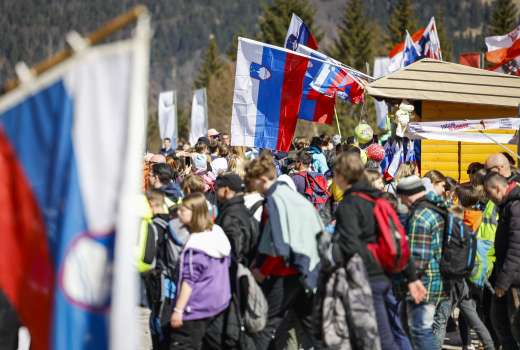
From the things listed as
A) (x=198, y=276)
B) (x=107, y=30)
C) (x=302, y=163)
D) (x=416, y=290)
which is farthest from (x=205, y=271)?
(x=302, y=163)

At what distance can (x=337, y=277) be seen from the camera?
6410 mm

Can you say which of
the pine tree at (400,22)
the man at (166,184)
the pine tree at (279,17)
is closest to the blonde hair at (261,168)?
the man at (166,184)

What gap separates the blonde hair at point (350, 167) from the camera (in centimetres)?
654

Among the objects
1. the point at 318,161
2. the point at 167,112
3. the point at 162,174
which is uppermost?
the point at 167,112

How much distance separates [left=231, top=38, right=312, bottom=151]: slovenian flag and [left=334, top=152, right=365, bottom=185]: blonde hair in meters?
5.18

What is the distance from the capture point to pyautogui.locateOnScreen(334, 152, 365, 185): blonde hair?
6539 mm

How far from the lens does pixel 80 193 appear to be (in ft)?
13.2

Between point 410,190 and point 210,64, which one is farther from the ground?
point 210,64

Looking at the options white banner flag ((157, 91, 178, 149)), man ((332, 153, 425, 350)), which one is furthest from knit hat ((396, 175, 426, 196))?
white banner flag ((157, 91, 178, 149))

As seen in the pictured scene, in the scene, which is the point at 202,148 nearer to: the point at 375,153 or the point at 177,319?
the point at 375,153

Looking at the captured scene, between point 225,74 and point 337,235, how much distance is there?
228 ft

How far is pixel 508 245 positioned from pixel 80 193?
454 cm

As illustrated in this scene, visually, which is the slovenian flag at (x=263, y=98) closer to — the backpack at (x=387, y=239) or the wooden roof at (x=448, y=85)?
the wooden roof at (x=448, y=85)

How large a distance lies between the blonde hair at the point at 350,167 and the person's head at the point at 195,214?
1014 mm
